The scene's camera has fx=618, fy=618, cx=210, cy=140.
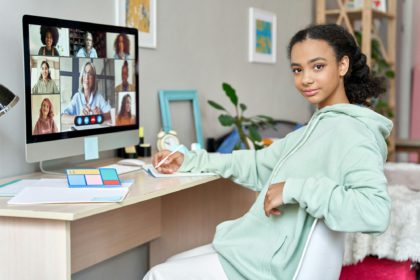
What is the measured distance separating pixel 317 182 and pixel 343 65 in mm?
417

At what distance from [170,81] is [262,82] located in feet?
3.46

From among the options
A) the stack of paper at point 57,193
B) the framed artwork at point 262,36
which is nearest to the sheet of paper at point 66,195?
the stack of paper at point 57,193

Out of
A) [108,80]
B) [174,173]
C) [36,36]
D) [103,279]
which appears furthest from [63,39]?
[103,279]

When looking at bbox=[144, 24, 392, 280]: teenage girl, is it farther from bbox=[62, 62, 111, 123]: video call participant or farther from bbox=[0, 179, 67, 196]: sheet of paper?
bbox=[62, 62, 111, 123]: video call participant

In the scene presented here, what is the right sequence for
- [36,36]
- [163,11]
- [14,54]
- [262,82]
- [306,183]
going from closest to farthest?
1. [306,183]
2. [36,36]
3. [14,54]
4. [163,11]
5. [262,82]

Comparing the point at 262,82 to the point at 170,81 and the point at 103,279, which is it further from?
the point at 103,279

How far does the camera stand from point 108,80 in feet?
7.34

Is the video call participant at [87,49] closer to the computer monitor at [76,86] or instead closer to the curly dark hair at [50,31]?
the computer monitor at [76,86]

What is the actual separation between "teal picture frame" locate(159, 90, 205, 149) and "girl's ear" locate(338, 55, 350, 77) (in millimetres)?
1327

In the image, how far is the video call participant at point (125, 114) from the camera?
7.59ft

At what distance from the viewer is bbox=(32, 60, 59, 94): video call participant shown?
190 centimetres

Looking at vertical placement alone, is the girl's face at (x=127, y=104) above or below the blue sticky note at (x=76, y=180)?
above

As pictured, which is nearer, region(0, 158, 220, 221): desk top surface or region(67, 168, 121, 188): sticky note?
region(0, 158, 220, 221): desk top surface

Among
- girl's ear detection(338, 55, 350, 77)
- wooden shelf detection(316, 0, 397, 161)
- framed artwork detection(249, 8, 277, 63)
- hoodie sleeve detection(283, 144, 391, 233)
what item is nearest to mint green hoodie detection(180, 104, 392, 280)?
hoodie sleeve detection(283, 144, 391, 233)
